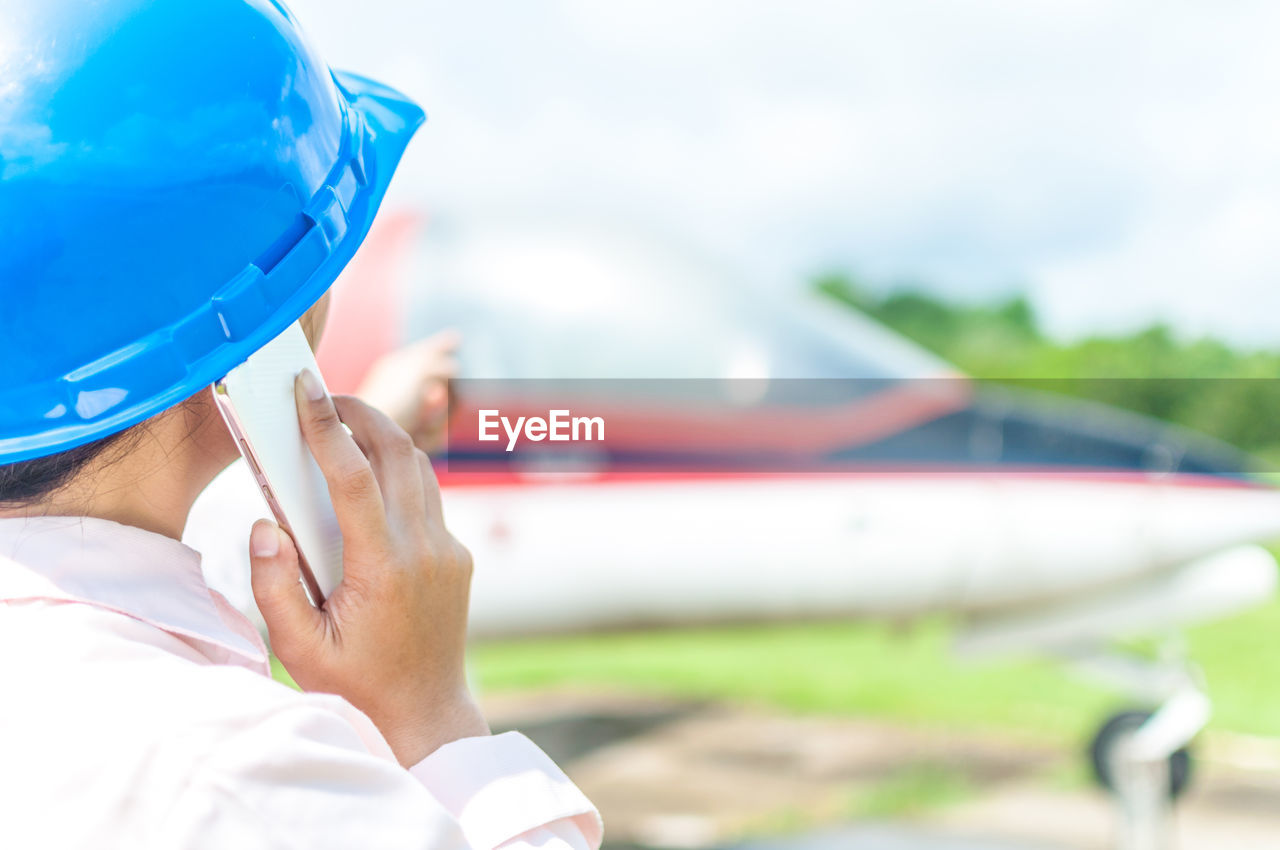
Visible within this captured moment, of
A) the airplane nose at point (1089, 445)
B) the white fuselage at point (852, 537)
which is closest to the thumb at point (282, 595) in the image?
the white fuselage at point (852, 537)

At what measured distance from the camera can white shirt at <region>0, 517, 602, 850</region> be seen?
53 centimetres

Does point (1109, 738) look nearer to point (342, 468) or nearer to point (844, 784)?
point (844, 784)

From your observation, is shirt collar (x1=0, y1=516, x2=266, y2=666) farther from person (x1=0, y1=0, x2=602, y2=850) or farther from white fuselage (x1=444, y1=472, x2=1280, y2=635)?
white fuselage (x1=444, y1=472, x2=1280, y2=635)

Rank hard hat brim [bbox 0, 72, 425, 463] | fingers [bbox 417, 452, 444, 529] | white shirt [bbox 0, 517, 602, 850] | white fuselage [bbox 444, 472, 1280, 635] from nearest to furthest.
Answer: white shirt [bbox 0, 517, 602, 850] < hard hat brim [bbox 0, 72, 425, 463] < fingers [bbox 417, 452, 444, 529] < white fuselage [bbox 444, 472, 1280, 635]

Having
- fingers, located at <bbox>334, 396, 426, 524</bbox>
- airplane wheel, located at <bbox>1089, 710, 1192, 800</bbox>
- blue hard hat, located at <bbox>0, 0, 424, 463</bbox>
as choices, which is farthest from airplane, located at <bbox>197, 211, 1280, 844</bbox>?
blue hard hat, located at <bbox>0, 0, 424, 463</bbox>

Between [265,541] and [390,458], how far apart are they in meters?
0.10

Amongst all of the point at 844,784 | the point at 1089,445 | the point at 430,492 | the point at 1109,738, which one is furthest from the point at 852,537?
the point at 430,492

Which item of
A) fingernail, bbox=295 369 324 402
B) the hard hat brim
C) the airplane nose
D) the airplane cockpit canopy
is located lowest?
the airplane nose

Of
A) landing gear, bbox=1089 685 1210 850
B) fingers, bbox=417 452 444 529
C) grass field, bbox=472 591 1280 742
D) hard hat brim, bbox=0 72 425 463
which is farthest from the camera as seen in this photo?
grass field, bbox=472 591 1280 742

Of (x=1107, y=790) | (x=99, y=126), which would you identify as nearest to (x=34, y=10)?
(x=99, y=126)

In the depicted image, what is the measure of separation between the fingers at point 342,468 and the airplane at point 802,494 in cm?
239

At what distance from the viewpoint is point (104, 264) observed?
0.63m

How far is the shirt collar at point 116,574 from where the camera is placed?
24.6 inches

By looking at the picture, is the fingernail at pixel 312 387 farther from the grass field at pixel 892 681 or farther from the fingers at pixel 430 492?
the grass field at pixel 892 681
